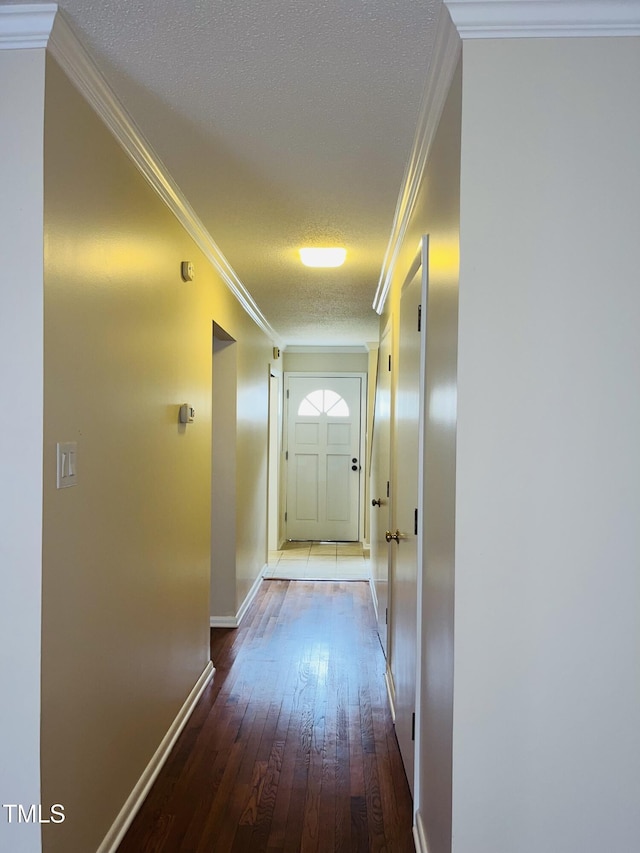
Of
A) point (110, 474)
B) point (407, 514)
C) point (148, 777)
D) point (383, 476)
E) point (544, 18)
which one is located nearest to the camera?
point (544, 18)

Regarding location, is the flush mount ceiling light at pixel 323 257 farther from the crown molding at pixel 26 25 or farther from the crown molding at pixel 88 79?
the crown molding at pixel 26 25

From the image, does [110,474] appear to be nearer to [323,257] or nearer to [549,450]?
[549,450]

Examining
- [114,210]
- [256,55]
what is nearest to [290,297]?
[114,210]

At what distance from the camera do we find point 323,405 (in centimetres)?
772

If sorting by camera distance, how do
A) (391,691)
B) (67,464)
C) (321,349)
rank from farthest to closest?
1. (321,349)
2. (391,691)
3. (67,464)

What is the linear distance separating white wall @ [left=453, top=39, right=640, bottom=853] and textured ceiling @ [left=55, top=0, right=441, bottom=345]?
0.34 meters

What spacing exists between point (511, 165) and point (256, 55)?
0.72m

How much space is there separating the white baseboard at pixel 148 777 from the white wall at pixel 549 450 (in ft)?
3.92

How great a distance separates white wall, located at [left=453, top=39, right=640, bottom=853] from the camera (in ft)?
4.84

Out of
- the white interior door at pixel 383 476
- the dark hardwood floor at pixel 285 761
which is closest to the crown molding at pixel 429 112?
the white interior door at pixel 383 476

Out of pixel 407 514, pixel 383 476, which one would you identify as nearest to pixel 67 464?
pixel 407 514

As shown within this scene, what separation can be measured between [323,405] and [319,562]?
1.96 metres

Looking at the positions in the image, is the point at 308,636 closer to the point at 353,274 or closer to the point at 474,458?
the point at 353,274

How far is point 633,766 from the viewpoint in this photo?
1.48 meters
